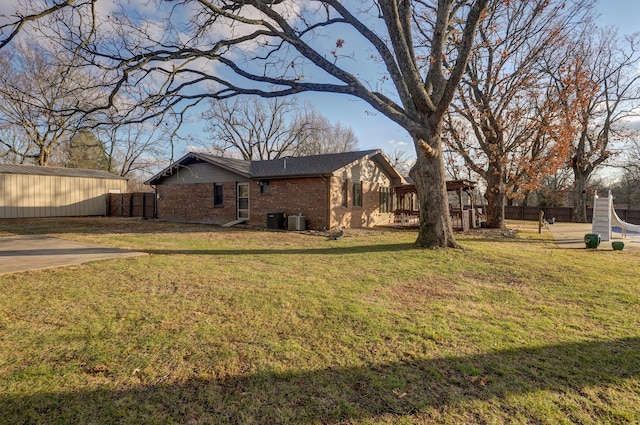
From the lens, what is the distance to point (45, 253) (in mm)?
7289

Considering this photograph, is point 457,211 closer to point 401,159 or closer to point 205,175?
point 205,175

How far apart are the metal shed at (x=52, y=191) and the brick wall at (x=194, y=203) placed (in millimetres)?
7238

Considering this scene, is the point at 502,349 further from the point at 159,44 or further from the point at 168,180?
the point at 168,180

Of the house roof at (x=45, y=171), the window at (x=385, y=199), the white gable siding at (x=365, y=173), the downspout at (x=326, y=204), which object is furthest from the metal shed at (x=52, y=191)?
the window at (x=385, y=199)

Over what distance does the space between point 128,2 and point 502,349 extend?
9.61 metres

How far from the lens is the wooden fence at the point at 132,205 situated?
67.7 feet

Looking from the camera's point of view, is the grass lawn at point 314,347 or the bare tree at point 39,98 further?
the bare tree at point 39,98

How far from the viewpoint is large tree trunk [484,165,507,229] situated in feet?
52.4

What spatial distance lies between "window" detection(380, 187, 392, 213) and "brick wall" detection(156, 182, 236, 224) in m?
8.30

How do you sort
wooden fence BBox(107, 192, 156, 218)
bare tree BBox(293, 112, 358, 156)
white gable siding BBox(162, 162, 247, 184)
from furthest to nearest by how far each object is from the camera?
1. bare tree BBox(293, 112, 358, 156)
2. wooden fence BBox(107, 192, 156, 218)
3. white gable siding BBox(162, 162, 247, 184)

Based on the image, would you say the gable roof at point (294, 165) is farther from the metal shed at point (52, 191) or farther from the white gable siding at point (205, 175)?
the metal shed at point (52, 191)

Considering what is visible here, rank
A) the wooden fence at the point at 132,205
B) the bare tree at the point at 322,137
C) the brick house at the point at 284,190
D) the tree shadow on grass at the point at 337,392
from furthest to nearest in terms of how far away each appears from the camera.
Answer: the bare tree at the point at 322,137
the wooden fence at the point at 132,205
the brick house at the point at 284,190
the tree shadow on grass at the point at 337,392

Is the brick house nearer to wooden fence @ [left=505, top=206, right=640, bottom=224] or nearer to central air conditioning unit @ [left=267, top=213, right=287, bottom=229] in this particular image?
central air conditioning unit @ [left=267, top=213, right=287, bottom=229]

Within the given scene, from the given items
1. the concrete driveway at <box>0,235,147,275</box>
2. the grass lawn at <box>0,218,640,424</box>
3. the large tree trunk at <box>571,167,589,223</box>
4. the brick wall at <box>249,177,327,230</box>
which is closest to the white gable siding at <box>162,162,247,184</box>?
the brick wall at <box>249,177,327,230</box>
